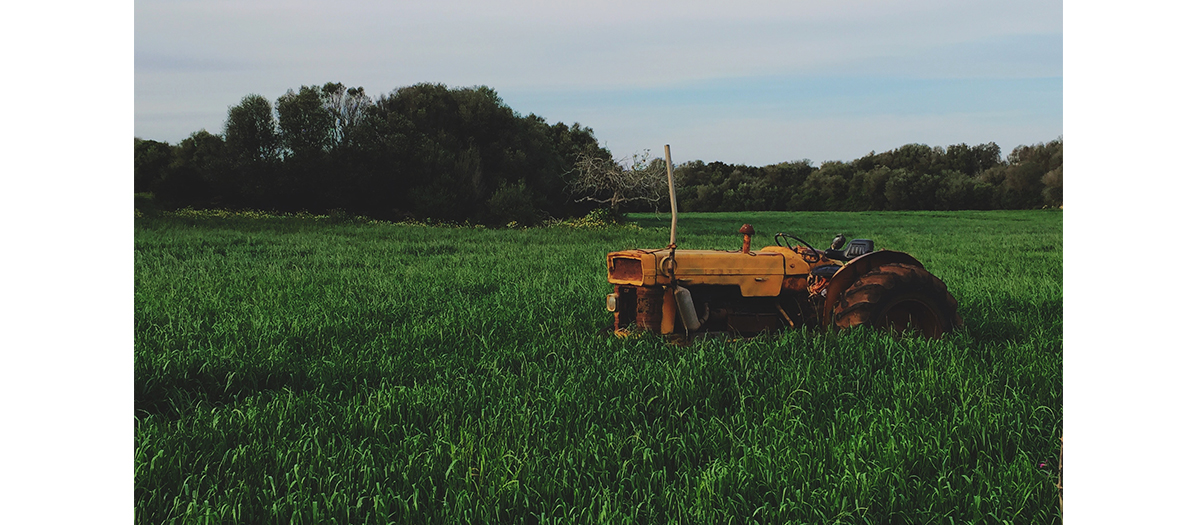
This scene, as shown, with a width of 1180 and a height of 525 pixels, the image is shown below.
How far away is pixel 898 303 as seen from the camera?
235 inches

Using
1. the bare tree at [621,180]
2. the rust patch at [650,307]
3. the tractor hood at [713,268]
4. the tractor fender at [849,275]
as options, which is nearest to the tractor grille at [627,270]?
the tractor hood at [713,268]

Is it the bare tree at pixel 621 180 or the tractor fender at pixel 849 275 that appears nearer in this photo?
the tractor fender at pixel 849 275

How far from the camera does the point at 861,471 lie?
3.49 meters

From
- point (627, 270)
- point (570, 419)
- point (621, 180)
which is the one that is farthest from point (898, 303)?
point (621, 180)

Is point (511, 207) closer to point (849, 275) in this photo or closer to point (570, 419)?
point (849, 275)

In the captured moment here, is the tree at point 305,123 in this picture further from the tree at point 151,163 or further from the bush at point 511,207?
the bush at point 511,207

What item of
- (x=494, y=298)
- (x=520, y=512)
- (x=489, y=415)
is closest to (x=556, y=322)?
(x=494, y=298)

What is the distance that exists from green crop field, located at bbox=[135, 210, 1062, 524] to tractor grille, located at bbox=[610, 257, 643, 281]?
52cm

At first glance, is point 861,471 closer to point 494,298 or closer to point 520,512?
point 520,512

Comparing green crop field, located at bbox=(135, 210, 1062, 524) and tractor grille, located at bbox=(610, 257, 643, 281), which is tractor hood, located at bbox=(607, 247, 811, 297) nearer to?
tractor grille, located at bbox=(610, 257, 643, 281)

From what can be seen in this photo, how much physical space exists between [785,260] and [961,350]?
1.52 m

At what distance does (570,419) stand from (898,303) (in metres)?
3.22

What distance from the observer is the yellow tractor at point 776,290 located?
18.9ft

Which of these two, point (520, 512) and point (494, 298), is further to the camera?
point (494, 298)
